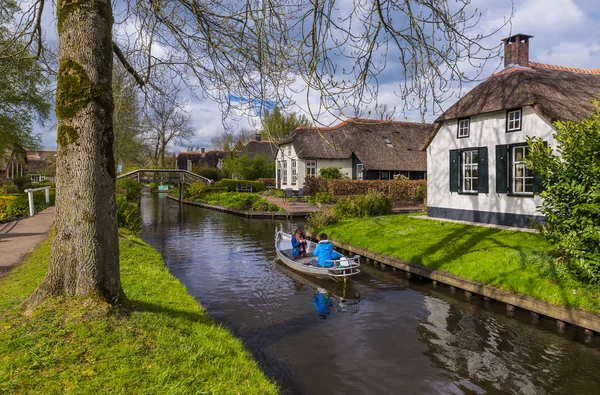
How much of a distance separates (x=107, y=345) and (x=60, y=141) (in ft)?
8.56

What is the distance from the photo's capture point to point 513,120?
14.2 meters

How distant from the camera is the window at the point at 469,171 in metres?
15.3

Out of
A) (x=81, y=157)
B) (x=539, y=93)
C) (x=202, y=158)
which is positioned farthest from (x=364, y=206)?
(x=202, y=158)

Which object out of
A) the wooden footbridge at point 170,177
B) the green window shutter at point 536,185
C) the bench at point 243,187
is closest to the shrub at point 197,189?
the wooden footbridge at point 170,177

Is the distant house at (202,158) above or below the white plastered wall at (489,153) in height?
above

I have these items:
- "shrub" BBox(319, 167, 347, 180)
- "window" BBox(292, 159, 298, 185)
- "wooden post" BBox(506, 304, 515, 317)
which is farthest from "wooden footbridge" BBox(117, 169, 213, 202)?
"wooden post" BBox(506, 304, 515, 317)

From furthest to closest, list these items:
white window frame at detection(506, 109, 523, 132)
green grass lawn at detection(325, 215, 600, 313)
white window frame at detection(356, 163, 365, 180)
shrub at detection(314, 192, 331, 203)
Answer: white window frame at detection(356, 163, 365, 180)
shrub at detection(314, 192, 331, 203)
white window frame at detection(506, 109, 523, 132)
green grass lawn at detection(325, 215, 600, 313)

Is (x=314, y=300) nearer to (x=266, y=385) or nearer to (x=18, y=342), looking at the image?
(x=266, y=385)

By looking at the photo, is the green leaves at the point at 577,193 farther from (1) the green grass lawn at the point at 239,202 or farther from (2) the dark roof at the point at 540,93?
(1) the green grass lawn at the point at 239,202

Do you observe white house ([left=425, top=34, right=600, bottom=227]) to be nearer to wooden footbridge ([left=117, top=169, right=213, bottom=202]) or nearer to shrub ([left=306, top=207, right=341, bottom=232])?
shrub ([left=306, top=207, right=341, bottom=232])

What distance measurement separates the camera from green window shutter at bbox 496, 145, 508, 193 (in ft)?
47.1

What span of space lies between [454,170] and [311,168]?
21614mm

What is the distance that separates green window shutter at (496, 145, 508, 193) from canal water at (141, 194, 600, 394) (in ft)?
18.8

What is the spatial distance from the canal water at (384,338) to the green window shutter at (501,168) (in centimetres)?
573
